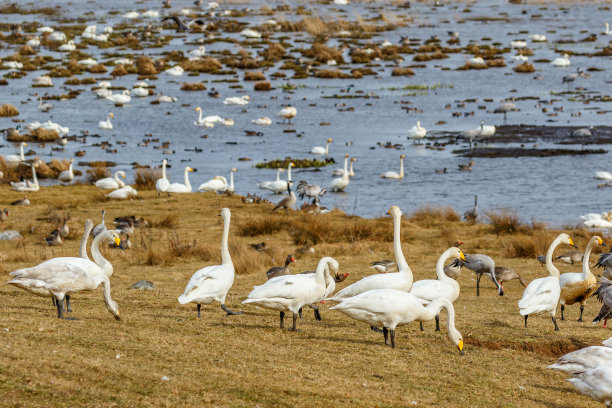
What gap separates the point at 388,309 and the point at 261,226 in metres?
13.4

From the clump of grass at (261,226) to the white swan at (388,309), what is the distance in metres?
12.9

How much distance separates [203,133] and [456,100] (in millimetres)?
17830

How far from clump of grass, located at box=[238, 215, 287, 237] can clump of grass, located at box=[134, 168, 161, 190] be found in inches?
359

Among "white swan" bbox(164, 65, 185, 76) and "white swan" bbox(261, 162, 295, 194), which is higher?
"white swan" bbox(261, 162, 295, 194)

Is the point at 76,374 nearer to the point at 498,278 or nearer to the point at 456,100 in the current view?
the point at 498,278

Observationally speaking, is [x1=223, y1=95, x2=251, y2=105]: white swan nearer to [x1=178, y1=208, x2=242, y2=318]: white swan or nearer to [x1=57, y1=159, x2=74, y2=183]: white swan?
[x1=57, y1=159, x2=74, y2=183]: white swan

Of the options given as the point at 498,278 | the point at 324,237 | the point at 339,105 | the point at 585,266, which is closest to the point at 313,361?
the point at 585,266

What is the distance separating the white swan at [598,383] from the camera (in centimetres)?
892

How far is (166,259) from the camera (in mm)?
19625

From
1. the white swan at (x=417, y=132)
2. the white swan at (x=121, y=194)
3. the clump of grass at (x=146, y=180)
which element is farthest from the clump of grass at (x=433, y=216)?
the white swan at (x=417, y=132)

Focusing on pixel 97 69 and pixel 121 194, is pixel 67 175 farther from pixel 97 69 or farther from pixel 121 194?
pixel 97 69

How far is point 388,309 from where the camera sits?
1055 cm

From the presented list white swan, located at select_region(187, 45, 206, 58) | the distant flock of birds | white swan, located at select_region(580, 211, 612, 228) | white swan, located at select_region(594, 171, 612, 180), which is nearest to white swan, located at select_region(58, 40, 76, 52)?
white swan, located at select_region(187, 45, 206, 58)

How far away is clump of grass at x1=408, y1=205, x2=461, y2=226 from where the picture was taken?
2630cm
